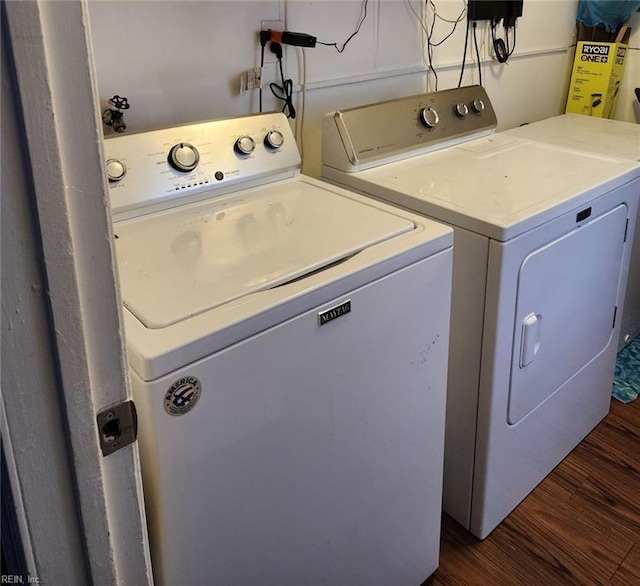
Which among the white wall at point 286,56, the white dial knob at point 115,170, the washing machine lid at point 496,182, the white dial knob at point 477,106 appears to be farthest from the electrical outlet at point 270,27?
the white dial knob at point 477,106

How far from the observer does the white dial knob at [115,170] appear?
138 cm

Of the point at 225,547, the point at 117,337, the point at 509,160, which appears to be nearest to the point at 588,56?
the point at 509,160

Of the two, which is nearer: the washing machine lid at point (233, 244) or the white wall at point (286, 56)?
the washing machine lid at point (233, 244)

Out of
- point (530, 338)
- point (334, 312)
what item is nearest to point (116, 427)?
point (334, 312)

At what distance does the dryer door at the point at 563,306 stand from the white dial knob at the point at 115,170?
36.7 inches

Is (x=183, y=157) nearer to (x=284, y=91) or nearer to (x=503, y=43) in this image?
(x=284, y=91)

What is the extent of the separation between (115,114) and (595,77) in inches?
83.4

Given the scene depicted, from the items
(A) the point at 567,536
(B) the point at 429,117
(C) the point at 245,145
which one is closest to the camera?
(C) the point at 245,145

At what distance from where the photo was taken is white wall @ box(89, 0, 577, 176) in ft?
5.01

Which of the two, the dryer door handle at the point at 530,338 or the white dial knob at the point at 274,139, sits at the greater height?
the white dial knob at the point at 274,139

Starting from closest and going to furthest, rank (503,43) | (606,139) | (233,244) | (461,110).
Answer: (233,244) → (461,110) → (606,139) → (503,43)

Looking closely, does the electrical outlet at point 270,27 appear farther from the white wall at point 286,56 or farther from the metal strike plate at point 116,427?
the metal strike plate at point 116,427

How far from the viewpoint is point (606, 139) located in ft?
7.45

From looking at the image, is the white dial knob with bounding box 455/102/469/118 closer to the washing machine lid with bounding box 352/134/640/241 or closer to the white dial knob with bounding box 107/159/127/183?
the washing machine lid with bounding box 352/134/640/241
